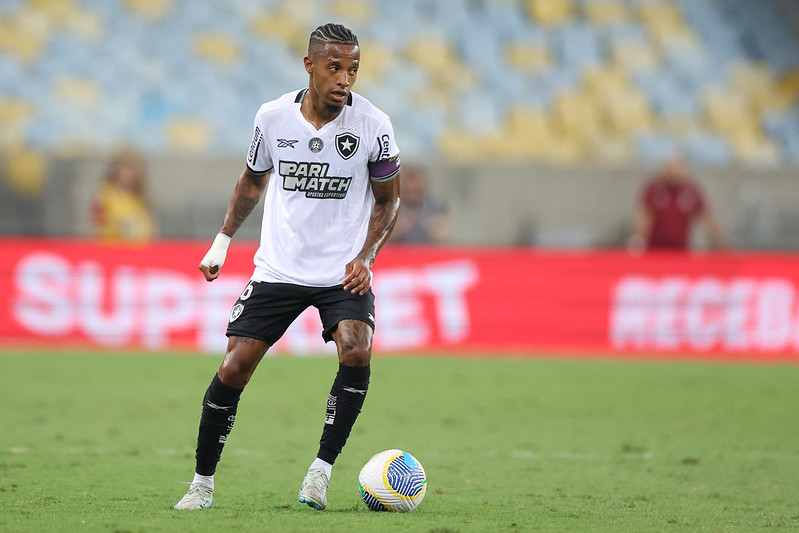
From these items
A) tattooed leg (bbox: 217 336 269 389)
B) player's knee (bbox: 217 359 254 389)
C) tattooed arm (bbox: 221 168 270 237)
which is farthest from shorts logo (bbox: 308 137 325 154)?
player's knee (bbox: 217 359 254 389)

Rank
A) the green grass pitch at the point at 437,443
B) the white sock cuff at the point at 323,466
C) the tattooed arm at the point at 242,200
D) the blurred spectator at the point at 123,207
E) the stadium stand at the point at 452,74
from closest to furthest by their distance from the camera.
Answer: the green grass pitch at the point at 437,443 < the white sock cuff at the point at 323,466 < the tattooed arm at the point at 242,200 < the blurred spectator at the point at 123,207 < the stadium stand at the point at 452,74

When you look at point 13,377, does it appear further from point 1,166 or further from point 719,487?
Answer: point 719,487

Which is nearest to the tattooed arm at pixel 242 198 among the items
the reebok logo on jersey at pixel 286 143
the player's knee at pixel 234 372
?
the reebok logo on jersey at pixel 286 143

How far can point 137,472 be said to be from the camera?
22.7 feet

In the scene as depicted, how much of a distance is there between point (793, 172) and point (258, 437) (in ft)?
35.0

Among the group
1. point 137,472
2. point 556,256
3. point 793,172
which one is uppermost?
point 793,172

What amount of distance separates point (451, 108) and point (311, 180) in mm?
13330

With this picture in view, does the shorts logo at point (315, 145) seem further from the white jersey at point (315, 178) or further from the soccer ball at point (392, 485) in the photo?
the soccer ball at point (392, 485)

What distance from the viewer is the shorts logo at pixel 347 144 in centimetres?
582

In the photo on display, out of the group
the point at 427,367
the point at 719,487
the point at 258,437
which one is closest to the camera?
the point at 719,487

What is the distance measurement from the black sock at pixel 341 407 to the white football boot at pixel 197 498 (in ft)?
1.90

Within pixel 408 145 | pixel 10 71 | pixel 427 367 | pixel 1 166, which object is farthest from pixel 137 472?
pixel 10 71

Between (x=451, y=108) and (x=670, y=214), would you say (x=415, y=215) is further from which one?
(x=451, y=108)

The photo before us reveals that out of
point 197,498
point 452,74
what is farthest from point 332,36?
point 452,74
